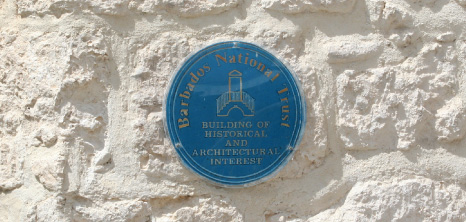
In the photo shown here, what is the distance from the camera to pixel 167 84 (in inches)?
60.1

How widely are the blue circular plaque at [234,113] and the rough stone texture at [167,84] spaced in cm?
3

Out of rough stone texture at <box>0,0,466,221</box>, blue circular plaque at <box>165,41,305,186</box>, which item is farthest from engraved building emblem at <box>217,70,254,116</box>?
rough stone texture at <box>0,0,466,221</box>

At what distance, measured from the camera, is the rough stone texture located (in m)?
1.51

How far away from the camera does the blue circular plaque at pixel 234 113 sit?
1.52 meters

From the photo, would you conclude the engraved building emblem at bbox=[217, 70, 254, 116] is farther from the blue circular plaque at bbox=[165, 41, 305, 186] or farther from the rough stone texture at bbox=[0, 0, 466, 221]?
the rough stone texture at bbox=[0, 0, 466, 221]

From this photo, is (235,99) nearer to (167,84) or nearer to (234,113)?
(234,113)

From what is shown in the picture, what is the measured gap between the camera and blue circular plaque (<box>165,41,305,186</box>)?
152 cm

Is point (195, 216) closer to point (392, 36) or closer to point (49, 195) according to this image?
point (49, 195)

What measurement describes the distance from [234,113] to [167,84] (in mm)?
199

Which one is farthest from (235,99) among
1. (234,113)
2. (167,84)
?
(167,84)

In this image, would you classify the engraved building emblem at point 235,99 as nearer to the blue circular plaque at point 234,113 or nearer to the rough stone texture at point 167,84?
the blue circular plaque at point 234,113

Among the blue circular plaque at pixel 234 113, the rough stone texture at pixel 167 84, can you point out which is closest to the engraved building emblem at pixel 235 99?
the blue circular plaque at pixel 234 113

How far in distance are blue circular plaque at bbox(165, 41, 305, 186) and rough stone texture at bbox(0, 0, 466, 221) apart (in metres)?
0.03

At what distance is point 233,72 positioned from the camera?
1547 mm
